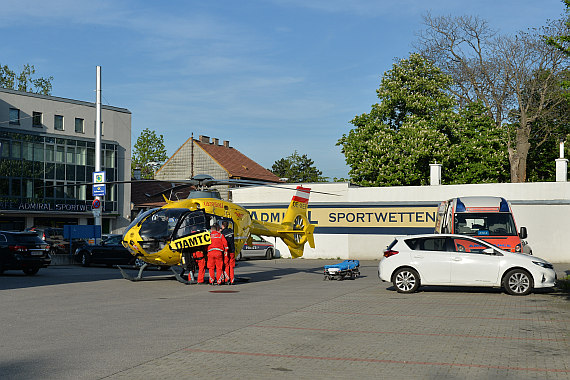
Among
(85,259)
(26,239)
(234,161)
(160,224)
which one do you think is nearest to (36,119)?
(234,161)

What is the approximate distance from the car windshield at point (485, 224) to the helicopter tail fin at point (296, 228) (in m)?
5.92

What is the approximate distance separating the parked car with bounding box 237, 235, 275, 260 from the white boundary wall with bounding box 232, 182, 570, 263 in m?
2.00

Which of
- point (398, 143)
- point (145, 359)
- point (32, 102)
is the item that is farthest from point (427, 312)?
point (32, 102)

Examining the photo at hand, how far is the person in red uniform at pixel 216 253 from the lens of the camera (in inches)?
732

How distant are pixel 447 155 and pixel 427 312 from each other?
111ft

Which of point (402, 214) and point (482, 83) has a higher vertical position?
point (482, 83)

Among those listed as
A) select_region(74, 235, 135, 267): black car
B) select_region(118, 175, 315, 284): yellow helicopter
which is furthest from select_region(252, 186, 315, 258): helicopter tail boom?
select_region(74, 235, 135, 267): black car

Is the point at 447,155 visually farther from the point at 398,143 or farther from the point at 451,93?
the point at 451,93

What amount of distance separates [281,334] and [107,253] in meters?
20.2

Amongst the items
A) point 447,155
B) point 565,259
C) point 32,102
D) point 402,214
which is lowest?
point 565,259

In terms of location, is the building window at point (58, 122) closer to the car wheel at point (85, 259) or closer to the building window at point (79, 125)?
the building window at point (79, 125)

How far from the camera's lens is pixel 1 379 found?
695cm

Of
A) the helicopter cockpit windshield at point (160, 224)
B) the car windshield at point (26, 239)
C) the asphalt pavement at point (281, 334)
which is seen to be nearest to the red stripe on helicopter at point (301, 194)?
the helicopter cockpit windshield at point (160, 224)

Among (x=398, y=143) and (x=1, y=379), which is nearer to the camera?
(x=1, y=379)
